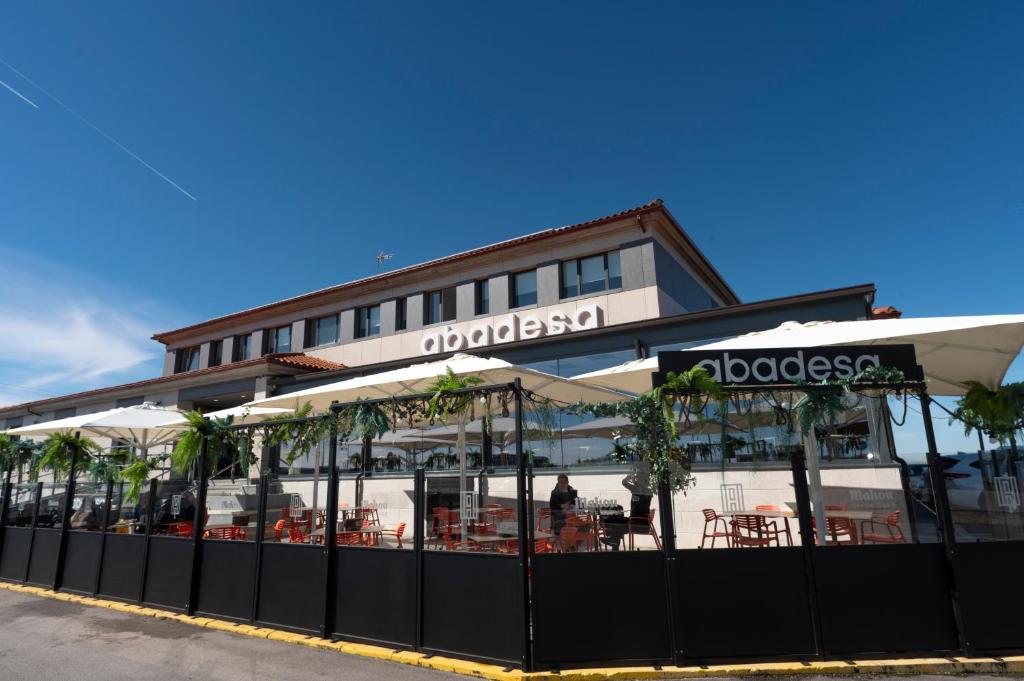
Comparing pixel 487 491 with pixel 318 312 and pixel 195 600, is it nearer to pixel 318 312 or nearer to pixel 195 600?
pixel 195 600

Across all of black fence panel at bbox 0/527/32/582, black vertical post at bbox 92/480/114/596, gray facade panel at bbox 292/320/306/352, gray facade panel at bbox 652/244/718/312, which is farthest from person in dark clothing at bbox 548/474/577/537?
gray facade panel at bbox 292/320/306/352

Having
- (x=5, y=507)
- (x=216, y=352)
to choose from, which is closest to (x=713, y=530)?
(x=5, y=507)

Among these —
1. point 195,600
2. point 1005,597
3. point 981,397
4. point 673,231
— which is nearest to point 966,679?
point 1005,597

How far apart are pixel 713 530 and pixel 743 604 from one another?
3.40 feet

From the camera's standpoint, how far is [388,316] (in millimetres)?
22172

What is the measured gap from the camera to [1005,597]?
5555 millimetres

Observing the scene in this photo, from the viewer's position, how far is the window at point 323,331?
24.0 m

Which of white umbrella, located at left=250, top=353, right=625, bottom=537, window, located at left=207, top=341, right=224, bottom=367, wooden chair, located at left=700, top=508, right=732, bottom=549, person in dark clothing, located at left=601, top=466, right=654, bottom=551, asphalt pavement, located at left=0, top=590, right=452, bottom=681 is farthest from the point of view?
window, located at left=207, top=341, right=224, bottom=367

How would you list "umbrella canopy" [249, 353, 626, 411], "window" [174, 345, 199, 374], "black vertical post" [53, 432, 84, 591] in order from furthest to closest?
"window" [174, 345, 199, 374]
"black vertical post" [53, 432, 84, 591]
"umbrella canopy" [249, 353, 626, 411]

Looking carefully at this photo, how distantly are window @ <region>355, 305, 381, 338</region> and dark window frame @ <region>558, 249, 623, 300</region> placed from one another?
26.5ft

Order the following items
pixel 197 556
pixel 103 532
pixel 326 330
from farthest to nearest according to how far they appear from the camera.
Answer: pixel 326 330 → pixel 103 532 → pixel 197 556

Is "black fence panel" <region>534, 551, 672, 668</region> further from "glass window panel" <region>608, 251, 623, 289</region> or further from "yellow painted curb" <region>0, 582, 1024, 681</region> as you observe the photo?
"glass window panel" <region>608, 251, 623, 289</region>

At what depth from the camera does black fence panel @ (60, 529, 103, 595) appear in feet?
30.9

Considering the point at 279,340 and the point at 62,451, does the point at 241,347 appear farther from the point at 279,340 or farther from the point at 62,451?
the point at 62,451
